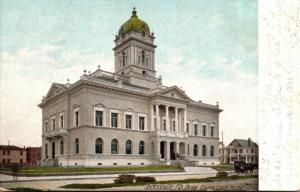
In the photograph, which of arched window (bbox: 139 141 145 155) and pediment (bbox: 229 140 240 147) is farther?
arched window (bbox: 139 141 145 155)

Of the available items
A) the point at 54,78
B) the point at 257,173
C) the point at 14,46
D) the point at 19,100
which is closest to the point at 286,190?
the point at 257,173

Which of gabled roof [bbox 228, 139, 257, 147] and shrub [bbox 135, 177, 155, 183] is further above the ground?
gabled roof [bbox 228, 139, 257, 147]

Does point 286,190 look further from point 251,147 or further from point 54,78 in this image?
point 54,78

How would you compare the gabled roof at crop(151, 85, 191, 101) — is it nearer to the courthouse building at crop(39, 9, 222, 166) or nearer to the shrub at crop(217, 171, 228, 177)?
the courthouse building at crop(39, 9, 222, 166)

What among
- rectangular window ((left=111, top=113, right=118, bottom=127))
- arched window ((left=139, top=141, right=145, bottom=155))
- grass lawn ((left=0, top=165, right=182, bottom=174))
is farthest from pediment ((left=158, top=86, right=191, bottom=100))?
grass lawn ((left=0, top=165, right=182, bottom=174))

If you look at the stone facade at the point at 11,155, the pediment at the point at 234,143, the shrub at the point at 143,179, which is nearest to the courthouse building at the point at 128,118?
the pediment at the point at 234,143

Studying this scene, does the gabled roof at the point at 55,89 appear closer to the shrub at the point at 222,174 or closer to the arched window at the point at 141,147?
the arched window at the point at 141,147

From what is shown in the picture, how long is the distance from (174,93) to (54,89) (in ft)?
12.6

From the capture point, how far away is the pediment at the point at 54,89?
36.0ft

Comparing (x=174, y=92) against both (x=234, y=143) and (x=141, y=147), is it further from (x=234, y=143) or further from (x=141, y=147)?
(x=234, y=143)

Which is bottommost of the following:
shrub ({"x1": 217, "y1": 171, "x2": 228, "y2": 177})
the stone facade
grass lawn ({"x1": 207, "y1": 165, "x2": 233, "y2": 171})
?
shrub ({"x1": 217, "y1": 171, "x2": 228, "y2": 177})

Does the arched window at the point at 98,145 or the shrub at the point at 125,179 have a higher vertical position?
the arched window at the point at 98,145

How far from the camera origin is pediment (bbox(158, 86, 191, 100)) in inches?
459

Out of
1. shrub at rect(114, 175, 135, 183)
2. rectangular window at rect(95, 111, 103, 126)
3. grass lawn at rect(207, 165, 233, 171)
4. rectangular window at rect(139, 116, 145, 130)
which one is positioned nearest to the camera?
shrub at rect(114, 175, 135, 183)
